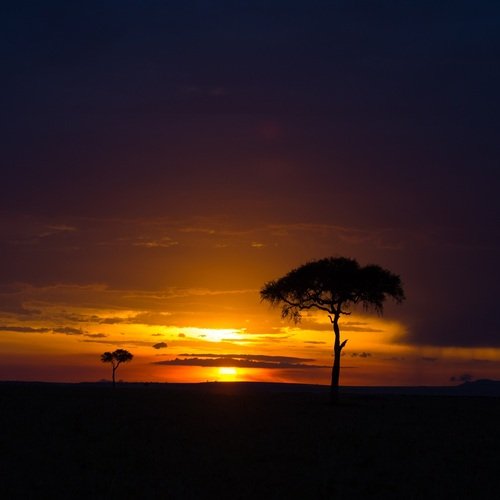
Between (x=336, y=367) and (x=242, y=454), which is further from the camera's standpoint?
(x=336, y=367)

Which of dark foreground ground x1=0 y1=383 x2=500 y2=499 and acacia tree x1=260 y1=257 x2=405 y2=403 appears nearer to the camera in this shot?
dark foreground ground x1=0 y1=383 x2=500 y2=499

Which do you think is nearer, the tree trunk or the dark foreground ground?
the dark foreground ground

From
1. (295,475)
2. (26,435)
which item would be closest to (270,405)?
(26,435)

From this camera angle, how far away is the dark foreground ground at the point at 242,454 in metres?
21.1

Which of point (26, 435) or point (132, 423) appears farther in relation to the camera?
point (132, 423)

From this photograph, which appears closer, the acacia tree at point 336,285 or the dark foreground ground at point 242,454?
the dark foreground ground at point 242,454

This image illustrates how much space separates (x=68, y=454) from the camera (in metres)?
26.2

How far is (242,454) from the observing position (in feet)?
87.5

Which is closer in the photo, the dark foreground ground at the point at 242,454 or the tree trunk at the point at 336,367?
the dark foreground ground at the point at 242,454

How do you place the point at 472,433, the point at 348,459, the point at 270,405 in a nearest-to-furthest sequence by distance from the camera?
the point at 348,459
the point at 472,433
the point at 270,405

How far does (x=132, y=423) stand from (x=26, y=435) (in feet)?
19.8

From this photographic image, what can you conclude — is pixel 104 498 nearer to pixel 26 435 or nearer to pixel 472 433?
pixel 26 435

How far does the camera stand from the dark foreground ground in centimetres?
2109

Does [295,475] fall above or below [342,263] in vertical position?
below
